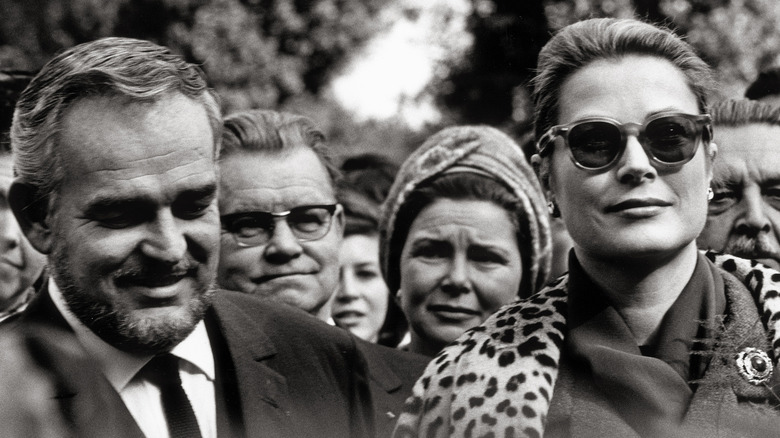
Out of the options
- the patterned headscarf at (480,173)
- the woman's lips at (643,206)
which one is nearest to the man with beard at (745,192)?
the patterned headscarf at (480,173)

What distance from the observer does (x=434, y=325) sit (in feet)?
12.5

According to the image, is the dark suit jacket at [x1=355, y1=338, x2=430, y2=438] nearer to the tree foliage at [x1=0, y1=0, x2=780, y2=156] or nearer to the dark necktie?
the dark necktie

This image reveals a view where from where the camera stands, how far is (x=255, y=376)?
2877mm

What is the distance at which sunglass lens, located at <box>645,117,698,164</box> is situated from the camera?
254cm

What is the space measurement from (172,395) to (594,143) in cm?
128

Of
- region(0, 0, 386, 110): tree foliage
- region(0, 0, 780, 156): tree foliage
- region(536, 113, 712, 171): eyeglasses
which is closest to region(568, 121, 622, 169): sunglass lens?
region(536, 113, 712, 171): eyeglasses

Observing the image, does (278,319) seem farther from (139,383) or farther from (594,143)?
(594,143)

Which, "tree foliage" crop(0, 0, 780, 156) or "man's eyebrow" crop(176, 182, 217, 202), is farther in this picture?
"tree foliage" crop(0, 0, 780, 156)

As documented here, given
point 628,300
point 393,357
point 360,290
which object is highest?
point 628,300

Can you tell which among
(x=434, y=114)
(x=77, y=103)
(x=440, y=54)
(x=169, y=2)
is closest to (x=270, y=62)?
(x=169, y=2)

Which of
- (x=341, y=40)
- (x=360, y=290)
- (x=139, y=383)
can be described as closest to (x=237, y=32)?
(x=341, y=40)

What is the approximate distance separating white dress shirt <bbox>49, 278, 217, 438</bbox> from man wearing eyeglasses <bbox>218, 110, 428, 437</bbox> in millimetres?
963

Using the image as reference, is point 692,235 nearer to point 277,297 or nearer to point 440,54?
point 277,297

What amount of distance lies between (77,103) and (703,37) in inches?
125
